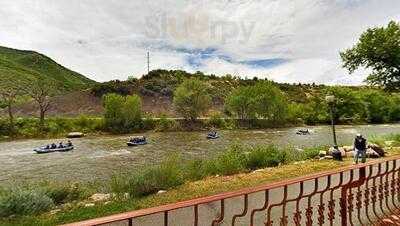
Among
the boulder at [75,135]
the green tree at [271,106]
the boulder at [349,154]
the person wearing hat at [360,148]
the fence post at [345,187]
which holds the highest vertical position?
the green tree at [271,106]

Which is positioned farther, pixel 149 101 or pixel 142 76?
pixel 142 76

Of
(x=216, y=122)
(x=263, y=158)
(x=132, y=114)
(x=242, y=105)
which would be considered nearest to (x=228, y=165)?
(x=263, y=158)

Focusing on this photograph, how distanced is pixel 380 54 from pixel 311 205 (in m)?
29.8


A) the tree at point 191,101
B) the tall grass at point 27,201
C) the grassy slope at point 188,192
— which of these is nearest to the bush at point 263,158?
the grassy slope at point 188,192

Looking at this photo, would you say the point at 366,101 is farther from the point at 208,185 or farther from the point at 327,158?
the point at 208,185

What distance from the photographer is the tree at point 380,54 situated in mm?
35094

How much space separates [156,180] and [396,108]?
9570 centimetres

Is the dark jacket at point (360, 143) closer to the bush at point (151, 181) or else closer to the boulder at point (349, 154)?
the boulder at point (349, 154)

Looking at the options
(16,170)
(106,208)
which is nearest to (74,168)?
(16,170)

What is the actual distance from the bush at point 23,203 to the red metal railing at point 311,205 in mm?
5191

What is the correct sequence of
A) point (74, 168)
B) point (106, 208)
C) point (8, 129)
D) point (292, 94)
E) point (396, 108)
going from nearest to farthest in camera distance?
point (106, 208), point (74, 168), point (8, 129), point (396, 108), point (292, 94)

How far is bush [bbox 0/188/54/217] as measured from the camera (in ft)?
45.3

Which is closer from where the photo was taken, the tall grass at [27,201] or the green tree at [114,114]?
the tall grass at [27,201]

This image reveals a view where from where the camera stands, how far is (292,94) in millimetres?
146375
